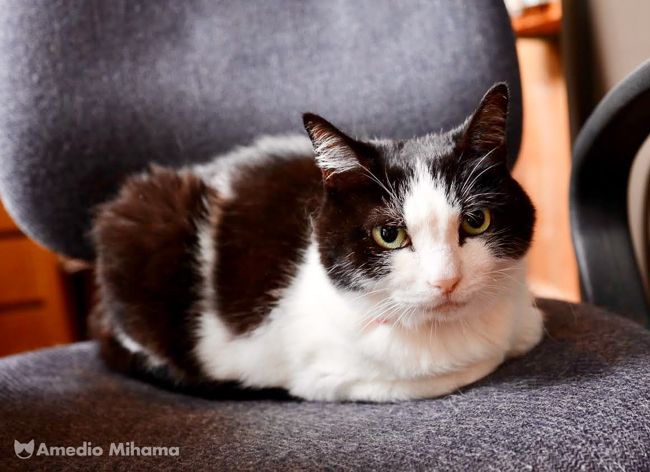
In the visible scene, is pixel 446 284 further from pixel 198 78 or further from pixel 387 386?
pixel 198 78

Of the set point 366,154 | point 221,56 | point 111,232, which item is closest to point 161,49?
point 221,56

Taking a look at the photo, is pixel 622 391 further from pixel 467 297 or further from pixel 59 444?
pixel 59 444

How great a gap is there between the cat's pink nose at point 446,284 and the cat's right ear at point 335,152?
17cm

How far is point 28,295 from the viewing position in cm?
201

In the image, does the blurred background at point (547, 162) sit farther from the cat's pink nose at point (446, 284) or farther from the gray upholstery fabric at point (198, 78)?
the cat's pink nose at point (446, 284)

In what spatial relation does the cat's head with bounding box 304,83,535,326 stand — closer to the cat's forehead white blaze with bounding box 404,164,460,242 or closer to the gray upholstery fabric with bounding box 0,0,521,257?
the cat's forehead white blaze with bounding box 404,164,460,242

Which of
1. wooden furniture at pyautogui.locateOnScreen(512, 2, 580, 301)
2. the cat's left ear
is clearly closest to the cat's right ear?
the cat's left ear

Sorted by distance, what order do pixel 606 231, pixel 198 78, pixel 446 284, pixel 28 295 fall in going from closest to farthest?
1. pixel 446 284
2. pixel 606 231
3. pixel 198 78
4. pixel 28 295

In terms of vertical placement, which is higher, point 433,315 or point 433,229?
point 433,229

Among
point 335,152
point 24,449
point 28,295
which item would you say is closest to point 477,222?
point 335,152

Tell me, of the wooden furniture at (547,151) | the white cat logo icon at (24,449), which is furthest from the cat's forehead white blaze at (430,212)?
the wooden furniture at (547,151)

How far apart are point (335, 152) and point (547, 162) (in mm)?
1285

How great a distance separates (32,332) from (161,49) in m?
1.33

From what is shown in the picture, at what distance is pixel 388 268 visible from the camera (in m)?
0.71
